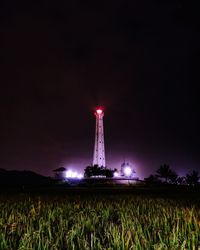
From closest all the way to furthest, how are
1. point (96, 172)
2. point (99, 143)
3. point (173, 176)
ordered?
1. point (96, 172)
2. point (173, 176)
3. point (99, 143)

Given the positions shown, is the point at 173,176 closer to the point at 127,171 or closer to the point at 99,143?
the point at 127,171

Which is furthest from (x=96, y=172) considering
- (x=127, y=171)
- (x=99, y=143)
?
(x=99, y=143)

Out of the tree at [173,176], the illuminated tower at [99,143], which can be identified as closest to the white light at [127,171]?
the illuminated tower at [99,143]

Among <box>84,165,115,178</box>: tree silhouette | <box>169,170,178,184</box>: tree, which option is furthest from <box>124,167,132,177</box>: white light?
<box>169,170,178,184</box>: tree

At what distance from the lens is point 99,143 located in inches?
5635

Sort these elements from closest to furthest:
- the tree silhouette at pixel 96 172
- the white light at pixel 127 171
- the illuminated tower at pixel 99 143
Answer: the tree silhouette at pixel 96 172 → the white light at pixel 127 171 → the illuminated tower at pixel 99 143

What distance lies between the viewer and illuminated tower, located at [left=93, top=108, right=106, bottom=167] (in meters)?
137

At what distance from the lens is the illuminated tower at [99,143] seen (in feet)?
450

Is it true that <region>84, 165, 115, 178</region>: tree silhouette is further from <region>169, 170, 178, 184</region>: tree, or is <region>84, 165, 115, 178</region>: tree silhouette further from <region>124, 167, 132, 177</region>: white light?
<region>169, 170, 178, 184</region>: tree

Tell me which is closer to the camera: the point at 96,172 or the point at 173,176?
the point at 96,172

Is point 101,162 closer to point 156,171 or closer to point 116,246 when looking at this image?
point 156,171

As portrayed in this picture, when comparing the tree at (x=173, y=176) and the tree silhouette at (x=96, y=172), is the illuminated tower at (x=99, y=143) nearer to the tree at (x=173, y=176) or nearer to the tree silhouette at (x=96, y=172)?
the tree silhouette at (x=96, y=172)

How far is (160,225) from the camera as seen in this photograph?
5488 millimetres

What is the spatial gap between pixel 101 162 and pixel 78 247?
132906 millimetres
